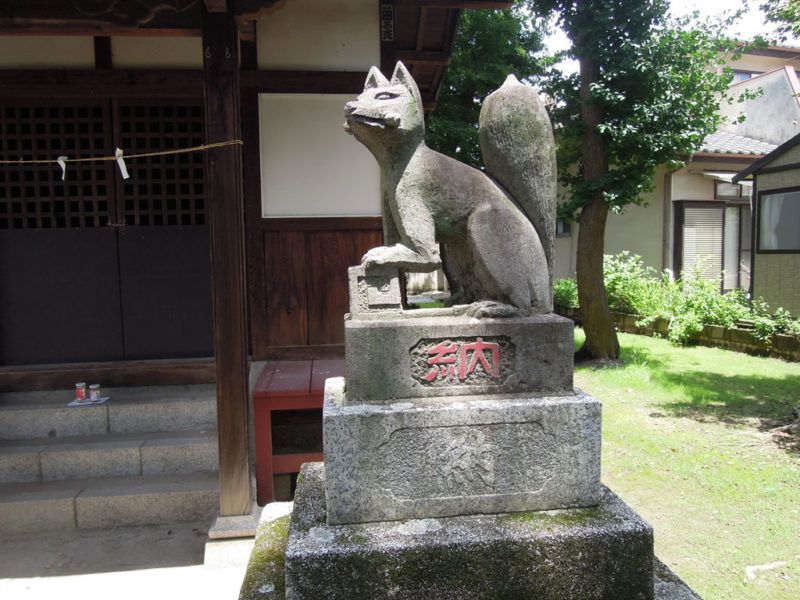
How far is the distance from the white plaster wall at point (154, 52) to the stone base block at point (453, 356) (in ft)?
13.2

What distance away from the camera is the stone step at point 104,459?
4512mm

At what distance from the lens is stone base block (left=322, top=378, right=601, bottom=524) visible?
2219 mm

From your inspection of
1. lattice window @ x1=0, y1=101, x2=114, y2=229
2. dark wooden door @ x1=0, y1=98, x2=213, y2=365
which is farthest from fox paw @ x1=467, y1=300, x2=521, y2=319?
lattice window @ x1=0, y1=101, x2=114, y2=229

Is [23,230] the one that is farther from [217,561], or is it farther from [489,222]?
[489,222]

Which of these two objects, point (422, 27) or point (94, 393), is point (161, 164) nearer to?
point (94, 393)

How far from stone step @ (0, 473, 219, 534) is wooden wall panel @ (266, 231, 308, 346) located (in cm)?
150

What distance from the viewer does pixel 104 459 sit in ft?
Answer: 14.9

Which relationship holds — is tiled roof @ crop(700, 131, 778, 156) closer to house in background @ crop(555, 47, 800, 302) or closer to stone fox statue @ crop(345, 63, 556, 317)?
house in background @ crop(555, 47, 800, 302)

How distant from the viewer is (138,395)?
5.11 m

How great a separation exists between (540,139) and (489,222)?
46 centimetres

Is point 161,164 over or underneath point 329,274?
over

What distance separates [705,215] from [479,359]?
12708mm

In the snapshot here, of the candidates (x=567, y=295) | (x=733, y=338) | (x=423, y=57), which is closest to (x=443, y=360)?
(x=423, y=57)

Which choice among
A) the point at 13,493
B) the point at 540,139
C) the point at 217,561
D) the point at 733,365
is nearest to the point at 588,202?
the point at 733,365
